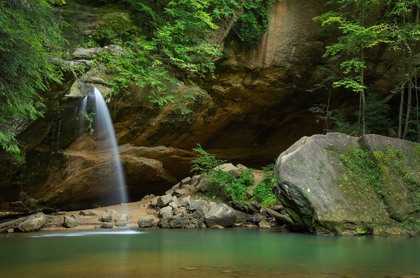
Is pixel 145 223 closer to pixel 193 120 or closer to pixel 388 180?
pixel 193 120

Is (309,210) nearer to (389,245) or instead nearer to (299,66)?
(389,245)

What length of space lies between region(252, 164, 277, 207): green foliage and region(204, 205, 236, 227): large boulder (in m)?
1.67

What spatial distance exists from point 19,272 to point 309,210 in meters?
5.68

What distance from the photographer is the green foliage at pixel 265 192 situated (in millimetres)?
10336

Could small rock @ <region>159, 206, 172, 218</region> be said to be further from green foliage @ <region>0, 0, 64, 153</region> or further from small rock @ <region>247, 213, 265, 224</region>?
green foliage @ <region>0, 0, 64, 153</region>

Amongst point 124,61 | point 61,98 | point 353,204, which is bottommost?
point 353,204

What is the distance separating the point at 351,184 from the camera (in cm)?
765

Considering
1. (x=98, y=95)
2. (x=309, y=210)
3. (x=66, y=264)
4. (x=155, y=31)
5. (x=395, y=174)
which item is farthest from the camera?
(x=155, y=31)

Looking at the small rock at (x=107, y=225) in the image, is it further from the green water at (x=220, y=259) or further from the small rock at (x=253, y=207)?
the small rock at (x=253, y=207)

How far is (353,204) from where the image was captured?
7266 mm

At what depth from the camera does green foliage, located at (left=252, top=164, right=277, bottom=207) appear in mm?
10336

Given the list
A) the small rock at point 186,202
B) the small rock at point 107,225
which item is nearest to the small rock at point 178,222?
the small rock at point 186,202

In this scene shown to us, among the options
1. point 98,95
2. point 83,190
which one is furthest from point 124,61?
point 83,190

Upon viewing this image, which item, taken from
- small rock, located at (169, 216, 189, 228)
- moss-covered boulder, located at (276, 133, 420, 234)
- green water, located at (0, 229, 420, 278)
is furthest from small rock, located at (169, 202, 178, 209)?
green water, located at (0, 229, 420, 278)
